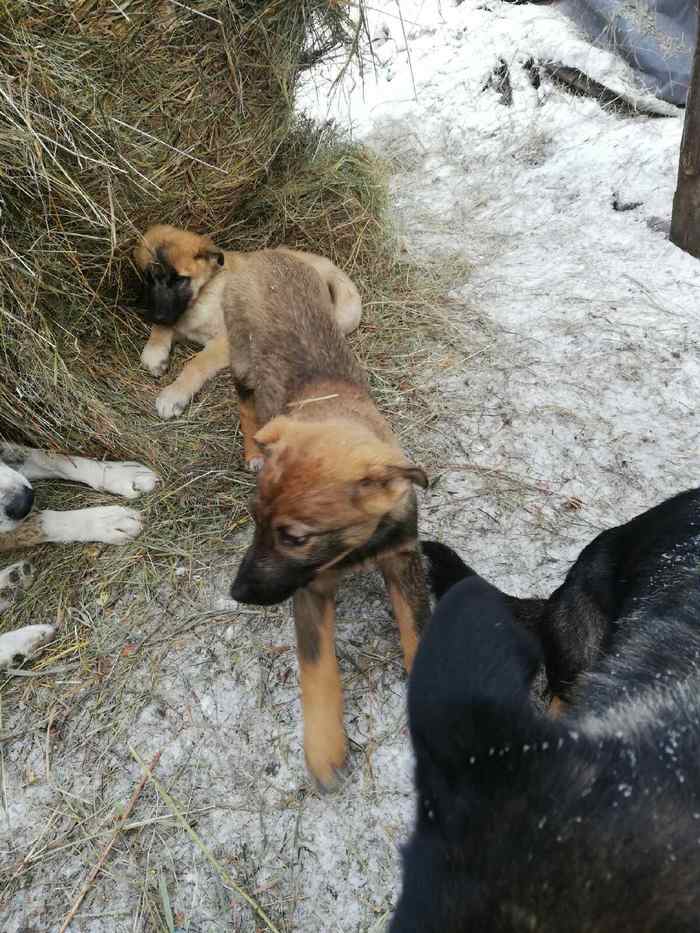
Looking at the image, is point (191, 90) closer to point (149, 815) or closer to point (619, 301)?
point (619, 301)

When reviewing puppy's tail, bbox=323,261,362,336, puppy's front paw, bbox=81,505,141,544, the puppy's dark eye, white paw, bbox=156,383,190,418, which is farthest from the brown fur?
puppy's tail, bbox=323,261,362,336

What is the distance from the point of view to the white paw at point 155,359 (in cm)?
473

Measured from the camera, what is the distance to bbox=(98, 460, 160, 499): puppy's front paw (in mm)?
3900

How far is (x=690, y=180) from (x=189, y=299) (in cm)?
348

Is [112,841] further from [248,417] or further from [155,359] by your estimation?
[155,359]

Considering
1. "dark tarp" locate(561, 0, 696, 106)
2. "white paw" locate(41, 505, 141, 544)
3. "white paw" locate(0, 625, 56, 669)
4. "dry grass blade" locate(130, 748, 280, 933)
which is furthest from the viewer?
"dark tarp" locate(561, 0, 696, 106)

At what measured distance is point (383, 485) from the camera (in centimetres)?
260

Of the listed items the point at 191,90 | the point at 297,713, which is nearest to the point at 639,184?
the point at 191,90

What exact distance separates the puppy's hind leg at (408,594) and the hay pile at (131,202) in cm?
110

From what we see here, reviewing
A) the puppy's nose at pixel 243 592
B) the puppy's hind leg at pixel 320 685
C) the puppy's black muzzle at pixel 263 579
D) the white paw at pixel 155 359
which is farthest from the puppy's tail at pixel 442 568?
the white paw at pixel 155 359

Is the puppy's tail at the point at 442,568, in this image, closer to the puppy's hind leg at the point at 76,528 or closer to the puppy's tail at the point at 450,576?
the puppy's tail at the point at 450,576

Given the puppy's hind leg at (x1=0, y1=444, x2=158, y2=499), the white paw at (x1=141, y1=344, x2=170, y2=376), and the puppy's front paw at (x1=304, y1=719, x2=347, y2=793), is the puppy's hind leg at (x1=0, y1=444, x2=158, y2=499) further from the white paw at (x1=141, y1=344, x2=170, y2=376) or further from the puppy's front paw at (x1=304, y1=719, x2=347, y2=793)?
the puppy's front paw at (x1=304, y1=719, x2=347, y2=793)

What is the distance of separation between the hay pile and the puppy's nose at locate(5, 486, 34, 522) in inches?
12.9

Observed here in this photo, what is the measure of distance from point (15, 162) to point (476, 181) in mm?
4176
